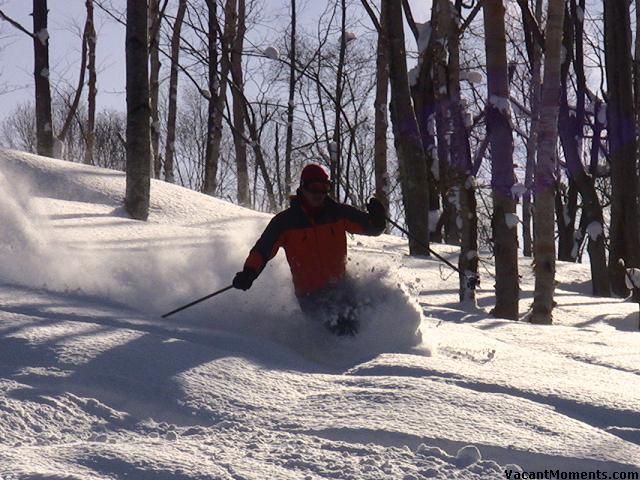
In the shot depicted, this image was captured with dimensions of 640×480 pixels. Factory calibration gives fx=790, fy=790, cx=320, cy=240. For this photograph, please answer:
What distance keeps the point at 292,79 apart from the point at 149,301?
18070 millimetres

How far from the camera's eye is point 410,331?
497cm

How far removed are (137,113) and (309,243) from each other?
5.75 m

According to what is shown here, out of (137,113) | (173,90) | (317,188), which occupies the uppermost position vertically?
(173,90)

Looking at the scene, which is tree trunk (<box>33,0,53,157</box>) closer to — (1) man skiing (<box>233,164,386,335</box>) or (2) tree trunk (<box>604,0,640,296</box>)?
(2) tree trunk (<box>604,0,640,296</box>)

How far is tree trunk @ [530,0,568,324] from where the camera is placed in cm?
892

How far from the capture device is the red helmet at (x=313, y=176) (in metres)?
5.33

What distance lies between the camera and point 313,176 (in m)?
5.34

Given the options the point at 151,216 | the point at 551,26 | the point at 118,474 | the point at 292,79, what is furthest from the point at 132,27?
the point at 292,79

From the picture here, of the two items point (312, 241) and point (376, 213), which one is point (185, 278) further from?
point (376, 213)

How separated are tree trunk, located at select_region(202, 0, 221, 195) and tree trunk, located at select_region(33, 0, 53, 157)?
472 centimetres

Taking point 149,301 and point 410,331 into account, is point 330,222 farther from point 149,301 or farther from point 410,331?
point 149,301

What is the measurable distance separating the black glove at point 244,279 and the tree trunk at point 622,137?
358 inches

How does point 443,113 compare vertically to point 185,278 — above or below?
above

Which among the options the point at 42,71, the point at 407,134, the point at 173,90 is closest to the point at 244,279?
the point at 407,134
